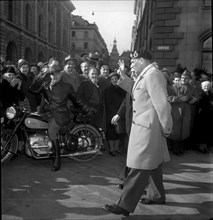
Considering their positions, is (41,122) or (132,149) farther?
(41,122)

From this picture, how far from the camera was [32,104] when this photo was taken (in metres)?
7.31

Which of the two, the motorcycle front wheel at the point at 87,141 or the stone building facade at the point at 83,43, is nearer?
the motorcycle front wheel at the point at 87,141

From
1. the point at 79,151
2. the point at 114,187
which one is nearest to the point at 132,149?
the point at 114,187

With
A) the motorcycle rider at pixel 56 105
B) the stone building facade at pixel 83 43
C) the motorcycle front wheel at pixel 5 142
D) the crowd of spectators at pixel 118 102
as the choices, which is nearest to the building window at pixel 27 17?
the stone building facade at pixel 83 43

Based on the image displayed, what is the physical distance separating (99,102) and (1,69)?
219cm

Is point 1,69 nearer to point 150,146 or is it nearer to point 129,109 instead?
point 129,109

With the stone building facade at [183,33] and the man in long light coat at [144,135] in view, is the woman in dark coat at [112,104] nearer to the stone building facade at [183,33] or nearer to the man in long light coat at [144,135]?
the man in long light coat at [144,135]

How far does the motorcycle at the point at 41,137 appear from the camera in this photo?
17.3 ft

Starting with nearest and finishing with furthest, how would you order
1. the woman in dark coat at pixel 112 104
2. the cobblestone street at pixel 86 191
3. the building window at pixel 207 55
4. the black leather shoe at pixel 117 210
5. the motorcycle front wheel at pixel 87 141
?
the black leather shoe at pixel 117 210, the cobblestone street at pixel 86 191, the motorcycle front wheel at pixel 87 141, the woman in dark coat at pixel 112 104, the building window at pixel 207 55

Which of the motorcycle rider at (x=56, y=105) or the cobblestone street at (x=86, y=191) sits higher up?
the motorcycle rider at (x=56, y=105)

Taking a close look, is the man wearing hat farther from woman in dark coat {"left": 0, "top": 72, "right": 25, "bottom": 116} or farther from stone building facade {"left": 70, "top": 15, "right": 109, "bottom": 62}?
stone building facade {"left": 70, "top": 15, "right": 109, "bottom": 62}

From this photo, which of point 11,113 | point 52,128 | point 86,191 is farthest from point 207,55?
point 86,191

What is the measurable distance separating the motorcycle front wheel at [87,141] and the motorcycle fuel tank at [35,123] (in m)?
0.60

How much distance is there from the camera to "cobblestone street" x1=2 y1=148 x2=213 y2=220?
3596mm
